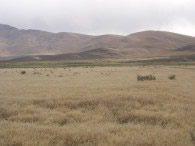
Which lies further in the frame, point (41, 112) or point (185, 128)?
point (41, 112)

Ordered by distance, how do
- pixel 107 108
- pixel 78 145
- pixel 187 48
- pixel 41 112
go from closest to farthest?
pixel 78 145 < pixel 41 112 < pixel 107 108 < pixel 187 48

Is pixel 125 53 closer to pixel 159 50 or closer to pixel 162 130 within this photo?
pixel 159 50

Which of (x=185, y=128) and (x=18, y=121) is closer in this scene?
(x=185, y=128)

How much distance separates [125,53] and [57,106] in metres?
164

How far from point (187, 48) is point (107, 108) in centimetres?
16533

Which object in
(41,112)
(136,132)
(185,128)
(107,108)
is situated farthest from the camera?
(107,108)

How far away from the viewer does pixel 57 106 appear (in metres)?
9.61

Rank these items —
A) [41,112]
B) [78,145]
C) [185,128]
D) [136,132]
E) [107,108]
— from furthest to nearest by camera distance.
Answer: [107,108] → [41,112] → [185,128] → [136,132] → [78,145]

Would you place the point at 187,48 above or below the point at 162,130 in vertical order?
above

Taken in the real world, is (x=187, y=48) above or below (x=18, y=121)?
above

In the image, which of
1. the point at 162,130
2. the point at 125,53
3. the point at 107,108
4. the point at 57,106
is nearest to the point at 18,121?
the point at 57,106

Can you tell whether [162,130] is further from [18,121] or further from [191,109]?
[18,121]

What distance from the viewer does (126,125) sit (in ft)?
22.3

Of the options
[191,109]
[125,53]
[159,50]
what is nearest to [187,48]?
[159,50]
